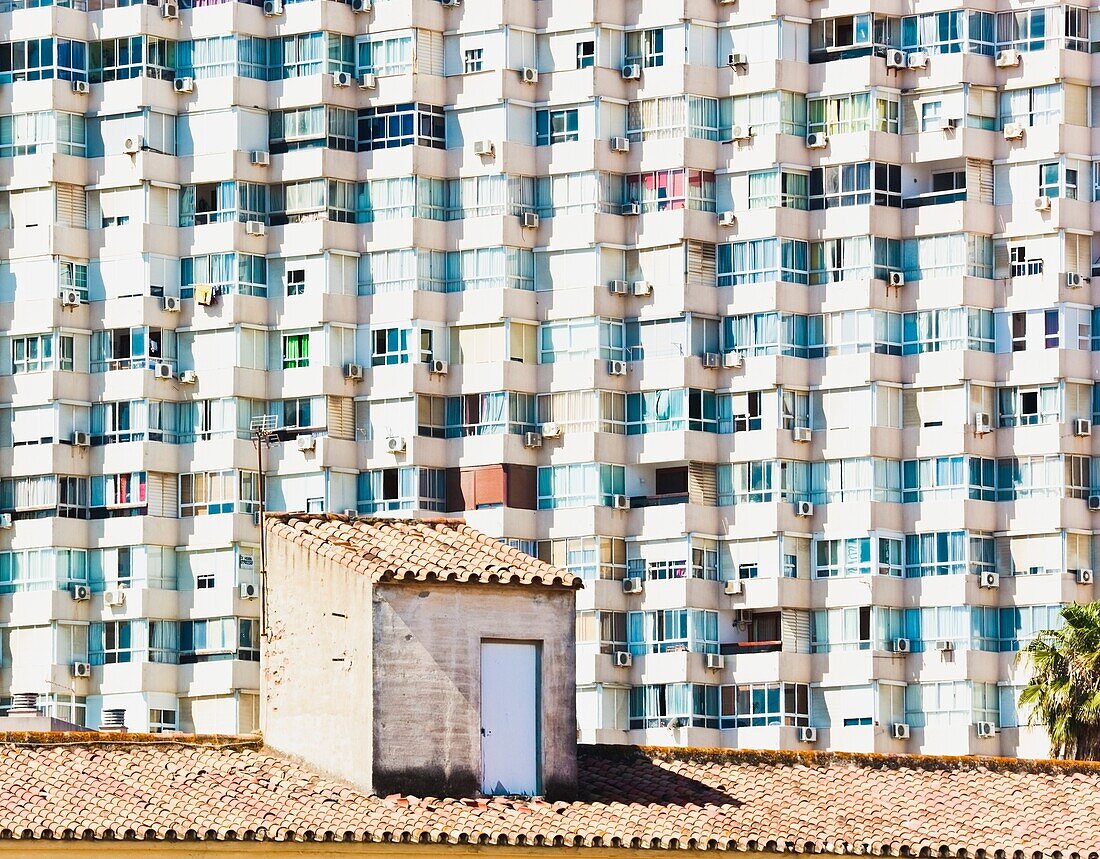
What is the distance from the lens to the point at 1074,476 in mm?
107938

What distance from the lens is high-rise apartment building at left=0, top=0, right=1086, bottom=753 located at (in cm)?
10806

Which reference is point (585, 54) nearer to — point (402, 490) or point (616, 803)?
point (402, 490)

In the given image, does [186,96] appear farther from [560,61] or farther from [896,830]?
[896,830]

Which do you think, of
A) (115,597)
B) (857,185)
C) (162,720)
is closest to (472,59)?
(857,185)

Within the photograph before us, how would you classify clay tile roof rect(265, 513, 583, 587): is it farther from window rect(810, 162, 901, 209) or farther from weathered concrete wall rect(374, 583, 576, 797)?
window rect(810, 162, 901, 209)

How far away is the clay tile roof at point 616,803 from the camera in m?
52.8

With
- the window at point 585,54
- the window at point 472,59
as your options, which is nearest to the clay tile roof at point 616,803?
the window at point 585,54

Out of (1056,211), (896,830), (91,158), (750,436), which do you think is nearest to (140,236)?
(91,158)

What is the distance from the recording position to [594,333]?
363 ft

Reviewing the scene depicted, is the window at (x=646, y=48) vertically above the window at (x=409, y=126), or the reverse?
the window at (x=646, y=48)

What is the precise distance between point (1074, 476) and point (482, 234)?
19.2 meters

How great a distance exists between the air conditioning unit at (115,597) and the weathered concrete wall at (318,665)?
52193mm

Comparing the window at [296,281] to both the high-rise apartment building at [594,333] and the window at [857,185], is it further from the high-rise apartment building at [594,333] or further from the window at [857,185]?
the window at [857,185]

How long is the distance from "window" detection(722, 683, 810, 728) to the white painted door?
168 ft
